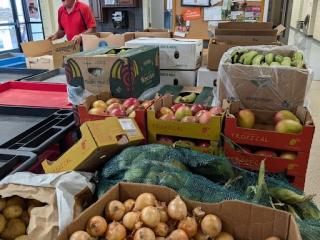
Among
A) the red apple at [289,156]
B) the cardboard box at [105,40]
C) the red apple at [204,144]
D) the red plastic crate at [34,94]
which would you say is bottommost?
the red apple at [289,156]

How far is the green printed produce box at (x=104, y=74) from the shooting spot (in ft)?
5.16

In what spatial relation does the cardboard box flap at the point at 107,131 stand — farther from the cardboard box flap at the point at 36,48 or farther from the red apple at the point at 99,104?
the cardboard box flap at the point at 36,48

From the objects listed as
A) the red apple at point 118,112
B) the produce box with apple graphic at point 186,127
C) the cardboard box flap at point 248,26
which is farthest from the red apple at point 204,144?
the cardboard box flap at point 248,26

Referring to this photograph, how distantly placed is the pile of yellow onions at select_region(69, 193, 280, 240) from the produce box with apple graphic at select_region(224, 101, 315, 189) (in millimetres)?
424

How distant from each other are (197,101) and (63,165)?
0.98 m

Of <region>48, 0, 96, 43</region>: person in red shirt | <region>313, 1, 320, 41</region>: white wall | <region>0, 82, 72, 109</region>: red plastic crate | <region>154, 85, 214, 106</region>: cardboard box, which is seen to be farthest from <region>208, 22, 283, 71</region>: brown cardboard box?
<region>313, 1, 320, 41</region>: white wall

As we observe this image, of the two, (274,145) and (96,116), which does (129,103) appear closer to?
(96,116)

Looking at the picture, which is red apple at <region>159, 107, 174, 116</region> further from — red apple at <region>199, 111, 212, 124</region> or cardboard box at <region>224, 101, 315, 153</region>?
cardboard box at <region>224, 101, 315, 153</region>

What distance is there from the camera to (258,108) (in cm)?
153

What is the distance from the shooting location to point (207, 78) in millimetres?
2229

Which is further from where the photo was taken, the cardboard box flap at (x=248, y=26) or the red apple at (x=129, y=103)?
the cardboard box flap at (x=248, y=26)

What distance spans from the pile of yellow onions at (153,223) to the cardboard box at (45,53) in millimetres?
2017

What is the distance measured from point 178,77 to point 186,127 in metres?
1.04

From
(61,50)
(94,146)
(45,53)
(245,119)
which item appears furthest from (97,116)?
(45,53)
